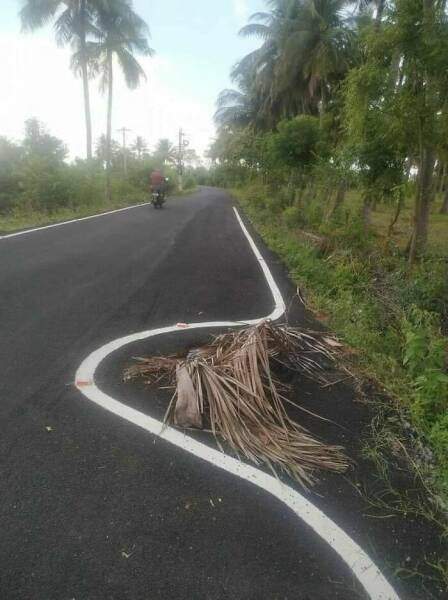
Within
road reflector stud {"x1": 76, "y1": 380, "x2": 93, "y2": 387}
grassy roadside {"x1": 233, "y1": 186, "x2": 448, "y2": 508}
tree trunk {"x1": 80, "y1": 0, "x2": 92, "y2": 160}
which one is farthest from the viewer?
tree trunk {"x1": 80, "y1": 0, "x2": 92, "y2": 160}

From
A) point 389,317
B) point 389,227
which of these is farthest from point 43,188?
point 389,317

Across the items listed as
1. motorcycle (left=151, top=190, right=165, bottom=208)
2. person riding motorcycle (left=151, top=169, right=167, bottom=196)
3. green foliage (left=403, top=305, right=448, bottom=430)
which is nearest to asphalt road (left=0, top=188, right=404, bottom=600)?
green foliage (left=403, top=305, right=448, bottom=430)

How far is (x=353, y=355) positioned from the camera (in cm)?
370

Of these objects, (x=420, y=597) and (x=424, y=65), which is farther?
(x=424, y=65)

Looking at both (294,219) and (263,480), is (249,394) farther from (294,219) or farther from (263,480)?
(294,219)

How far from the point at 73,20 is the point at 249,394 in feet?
73.2

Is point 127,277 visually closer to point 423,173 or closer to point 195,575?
point 195,575

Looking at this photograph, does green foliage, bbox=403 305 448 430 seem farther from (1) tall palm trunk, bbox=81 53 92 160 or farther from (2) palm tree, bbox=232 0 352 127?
(1) tall palm trunk, bbox=81 53 92 160

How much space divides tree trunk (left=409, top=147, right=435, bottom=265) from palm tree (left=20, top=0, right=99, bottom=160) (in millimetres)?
16398

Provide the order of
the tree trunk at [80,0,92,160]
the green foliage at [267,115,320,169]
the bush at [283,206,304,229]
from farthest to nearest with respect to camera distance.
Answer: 1. the tree trunk at [80,0,92,160]
2. the green foliage at [267,115,320,169]
3. the bush at [283,206,304,229]

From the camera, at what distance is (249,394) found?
107 inches

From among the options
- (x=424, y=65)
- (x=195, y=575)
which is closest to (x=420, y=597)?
(x=195, y=575)

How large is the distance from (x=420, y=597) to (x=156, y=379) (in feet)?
7.03

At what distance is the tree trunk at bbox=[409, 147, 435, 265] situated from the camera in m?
7.12
